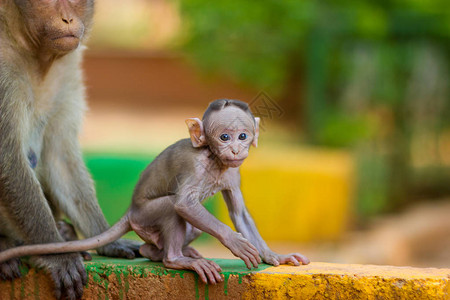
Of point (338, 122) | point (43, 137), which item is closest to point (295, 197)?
point (338, 122)

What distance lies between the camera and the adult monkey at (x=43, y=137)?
177 inches

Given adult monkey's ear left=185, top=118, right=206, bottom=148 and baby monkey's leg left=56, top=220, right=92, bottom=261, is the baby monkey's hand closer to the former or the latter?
adult monkey's ear left=185, top=118, right=206, bottom=148

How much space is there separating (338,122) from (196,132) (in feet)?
27.3

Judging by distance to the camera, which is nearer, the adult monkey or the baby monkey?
the baby monkey

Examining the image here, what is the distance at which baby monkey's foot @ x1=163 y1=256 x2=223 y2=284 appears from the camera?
4059 millimetres

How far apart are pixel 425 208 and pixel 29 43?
9.10 meters

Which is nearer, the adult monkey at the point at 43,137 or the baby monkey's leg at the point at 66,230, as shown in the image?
the adult monkey at the point at 43,137

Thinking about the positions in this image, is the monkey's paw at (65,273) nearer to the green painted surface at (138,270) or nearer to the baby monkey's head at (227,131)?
the green painted surface at (138,270)

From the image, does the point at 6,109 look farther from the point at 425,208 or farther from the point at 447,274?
the point at 425,208

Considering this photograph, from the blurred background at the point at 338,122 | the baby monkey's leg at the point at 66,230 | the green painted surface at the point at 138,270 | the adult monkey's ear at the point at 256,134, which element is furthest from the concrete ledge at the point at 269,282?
the blurred background at the point at 338,122

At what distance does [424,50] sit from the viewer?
1230 centimetres

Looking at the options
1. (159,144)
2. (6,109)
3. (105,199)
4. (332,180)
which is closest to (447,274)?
(6,109)

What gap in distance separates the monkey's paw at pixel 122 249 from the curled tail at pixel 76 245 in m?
0.50

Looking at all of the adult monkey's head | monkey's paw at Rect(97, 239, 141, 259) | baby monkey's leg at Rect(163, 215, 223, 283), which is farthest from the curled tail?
the adult monkey's head
